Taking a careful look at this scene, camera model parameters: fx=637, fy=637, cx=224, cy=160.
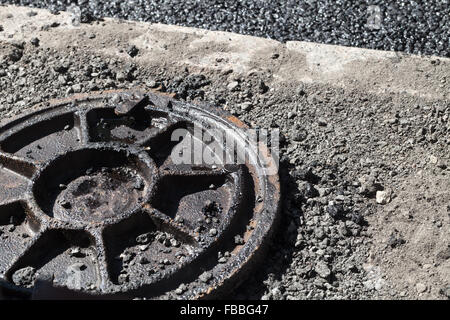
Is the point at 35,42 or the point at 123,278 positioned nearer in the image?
the point at 123,278

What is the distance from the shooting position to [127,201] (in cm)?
312

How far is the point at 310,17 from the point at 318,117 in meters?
1.13

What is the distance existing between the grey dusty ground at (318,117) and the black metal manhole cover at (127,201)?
188mm

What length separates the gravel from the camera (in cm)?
426

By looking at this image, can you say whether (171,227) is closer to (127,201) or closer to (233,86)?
(127,201)

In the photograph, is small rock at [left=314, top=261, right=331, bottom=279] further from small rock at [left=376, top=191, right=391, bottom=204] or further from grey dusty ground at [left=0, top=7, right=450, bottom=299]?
small rock at [left=376, top=191, right=391, bottom=204]

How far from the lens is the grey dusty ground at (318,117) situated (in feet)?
9.58

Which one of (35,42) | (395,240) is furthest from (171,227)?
(35,42)

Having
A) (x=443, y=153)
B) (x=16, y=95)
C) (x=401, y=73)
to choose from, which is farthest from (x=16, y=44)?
(x=443, y=153)

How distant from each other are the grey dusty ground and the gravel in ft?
0.72

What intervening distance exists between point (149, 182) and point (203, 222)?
352 mm

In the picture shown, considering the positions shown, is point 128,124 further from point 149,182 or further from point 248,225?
point 248,225

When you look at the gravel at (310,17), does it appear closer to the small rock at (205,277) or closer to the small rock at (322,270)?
the small rock at (322,270)

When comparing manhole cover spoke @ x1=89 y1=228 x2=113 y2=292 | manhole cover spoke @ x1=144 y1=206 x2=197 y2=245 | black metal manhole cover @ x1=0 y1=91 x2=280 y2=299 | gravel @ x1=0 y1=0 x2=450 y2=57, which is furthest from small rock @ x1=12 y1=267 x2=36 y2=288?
gravel @ x1=0 y1=0 x2=450 y2=57
